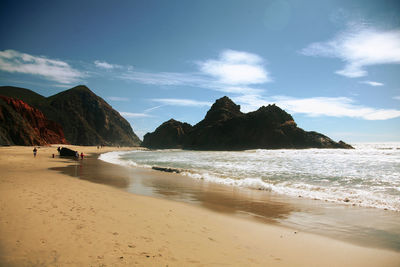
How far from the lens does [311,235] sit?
632 centimetres

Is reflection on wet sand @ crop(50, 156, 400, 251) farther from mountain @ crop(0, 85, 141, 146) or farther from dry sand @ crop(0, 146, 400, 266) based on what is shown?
mountain @ crop(0, 85, 141, 146)

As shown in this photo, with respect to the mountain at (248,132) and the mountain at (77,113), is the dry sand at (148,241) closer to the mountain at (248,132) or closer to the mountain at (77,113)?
the mountain at (248,132)

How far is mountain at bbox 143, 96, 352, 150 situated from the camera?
112 metres

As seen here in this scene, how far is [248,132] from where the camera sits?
5034 inches

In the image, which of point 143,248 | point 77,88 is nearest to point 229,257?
point 143,248

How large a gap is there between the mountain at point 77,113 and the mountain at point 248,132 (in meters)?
59.4

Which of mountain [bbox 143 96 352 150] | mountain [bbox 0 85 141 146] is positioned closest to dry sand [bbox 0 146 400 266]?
mountain [bbox 143 96 352 150]

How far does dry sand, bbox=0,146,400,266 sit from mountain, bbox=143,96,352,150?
113m

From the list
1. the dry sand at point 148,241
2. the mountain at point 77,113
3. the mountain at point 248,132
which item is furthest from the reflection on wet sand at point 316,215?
the mountain at point 77,113

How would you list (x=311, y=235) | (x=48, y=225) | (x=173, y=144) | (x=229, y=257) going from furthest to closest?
1. (x=173, y=144)
2. (x=311, y=235)
3. (x=48, y=225)
4. (x=229, y=257)

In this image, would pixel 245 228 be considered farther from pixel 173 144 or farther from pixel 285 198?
pixel 173 144

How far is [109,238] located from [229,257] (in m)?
2.76

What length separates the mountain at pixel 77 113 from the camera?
159500 millimetres

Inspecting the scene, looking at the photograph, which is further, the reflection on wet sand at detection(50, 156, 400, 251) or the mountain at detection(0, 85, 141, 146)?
the mountain at detection(0, 85, 141, 146)
